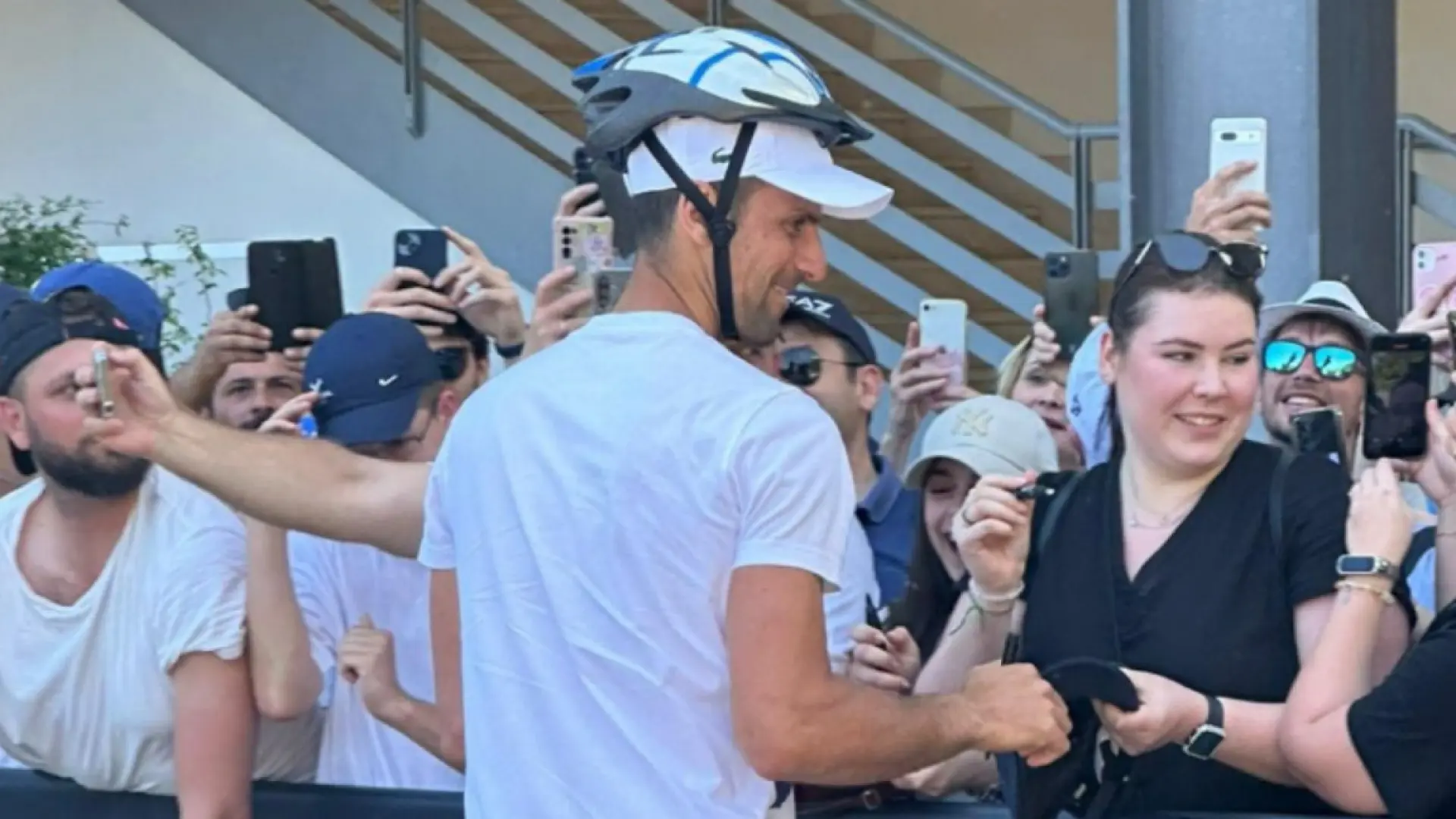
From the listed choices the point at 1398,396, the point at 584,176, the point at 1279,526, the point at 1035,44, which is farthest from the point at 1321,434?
the point at 1035,44

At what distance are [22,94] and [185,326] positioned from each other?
3.75 ft

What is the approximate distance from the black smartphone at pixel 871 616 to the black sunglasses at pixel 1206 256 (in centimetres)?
64

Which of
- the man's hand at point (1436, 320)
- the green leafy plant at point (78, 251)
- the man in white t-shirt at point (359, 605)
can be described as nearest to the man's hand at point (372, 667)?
the man in white t-shirt at point (359, 605)

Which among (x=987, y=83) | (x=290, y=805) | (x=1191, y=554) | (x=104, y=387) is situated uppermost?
(x=987, y=83)

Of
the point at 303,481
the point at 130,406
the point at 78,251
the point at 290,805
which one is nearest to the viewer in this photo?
the point at 130,406

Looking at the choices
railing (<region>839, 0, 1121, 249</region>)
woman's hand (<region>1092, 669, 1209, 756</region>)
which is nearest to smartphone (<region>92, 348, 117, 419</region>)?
woman's hand (<region>1092, 669, 1209, 756</region>)

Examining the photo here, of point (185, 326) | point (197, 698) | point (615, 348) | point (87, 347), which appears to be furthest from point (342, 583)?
point (185, 326)

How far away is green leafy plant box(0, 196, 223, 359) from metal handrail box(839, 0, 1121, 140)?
97.3 inches

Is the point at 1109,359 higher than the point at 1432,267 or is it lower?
lower

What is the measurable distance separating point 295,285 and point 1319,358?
5.93 feet

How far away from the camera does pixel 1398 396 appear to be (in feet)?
9.52

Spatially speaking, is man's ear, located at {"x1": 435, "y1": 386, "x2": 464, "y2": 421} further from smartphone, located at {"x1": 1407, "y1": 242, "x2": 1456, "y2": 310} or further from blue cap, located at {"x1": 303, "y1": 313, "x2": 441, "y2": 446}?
smartphone, located at {"x1": 1407, "y1": 242, "x2": 1456, "y2": 310}

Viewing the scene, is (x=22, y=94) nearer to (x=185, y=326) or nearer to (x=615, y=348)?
(x=185, y=326)

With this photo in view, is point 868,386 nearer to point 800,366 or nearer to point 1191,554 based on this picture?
point 800,366
